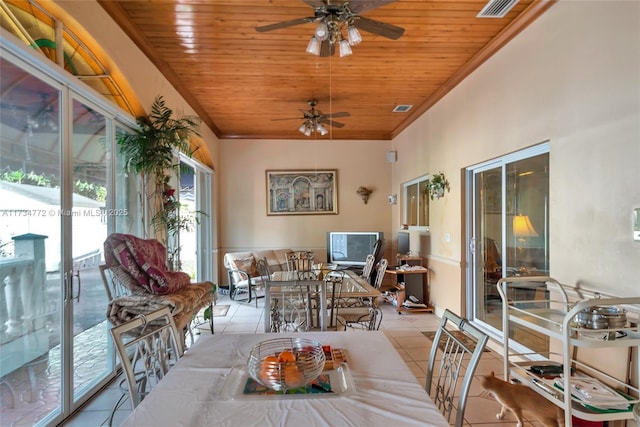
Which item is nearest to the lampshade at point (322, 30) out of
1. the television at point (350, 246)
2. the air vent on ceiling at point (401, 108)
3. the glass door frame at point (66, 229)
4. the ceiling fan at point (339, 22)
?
the ceiling fan at point (339, 22)

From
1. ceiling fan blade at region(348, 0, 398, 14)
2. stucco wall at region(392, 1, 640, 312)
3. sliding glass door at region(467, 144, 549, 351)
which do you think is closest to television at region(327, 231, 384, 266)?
sliding glass door at region(467, 144, 549, 351)

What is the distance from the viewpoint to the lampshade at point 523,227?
301 cm

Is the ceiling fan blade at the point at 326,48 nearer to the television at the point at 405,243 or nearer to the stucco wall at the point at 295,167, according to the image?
the television at the point at 405,243

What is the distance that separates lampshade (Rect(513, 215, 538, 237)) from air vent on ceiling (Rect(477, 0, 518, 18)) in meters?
1.76

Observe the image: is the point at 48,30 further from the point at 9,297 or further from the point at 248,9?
the point at 9,297

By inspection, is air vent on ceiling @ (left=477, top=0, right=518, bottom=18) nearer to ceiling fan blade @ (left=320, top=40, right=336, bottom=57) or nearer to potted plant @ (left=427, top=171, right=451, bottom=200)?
ceiling fan blade @ (left=320, top=40, right=336, bottom=57)

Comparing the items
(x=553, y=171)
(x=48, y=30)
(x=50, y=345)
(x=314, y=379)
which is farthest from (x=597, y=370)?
(x=48, y=30)

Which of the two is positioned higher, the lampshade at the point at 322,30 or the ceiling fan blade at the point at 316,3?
the ceiling fan blade at the point at 316,3

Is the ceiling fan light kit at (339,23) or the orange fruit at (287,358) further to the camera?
the ceiling fan light kit at (339,23)

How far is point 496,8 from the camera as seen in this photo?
2.68 meters

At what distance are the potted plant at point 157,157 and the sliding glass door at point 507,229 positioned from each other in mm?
3095

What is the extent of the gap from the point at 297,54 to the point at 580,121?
2.56 metres

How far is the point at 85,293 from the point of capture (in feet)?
8.29

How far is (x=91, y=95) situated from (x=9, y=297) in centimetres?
150
